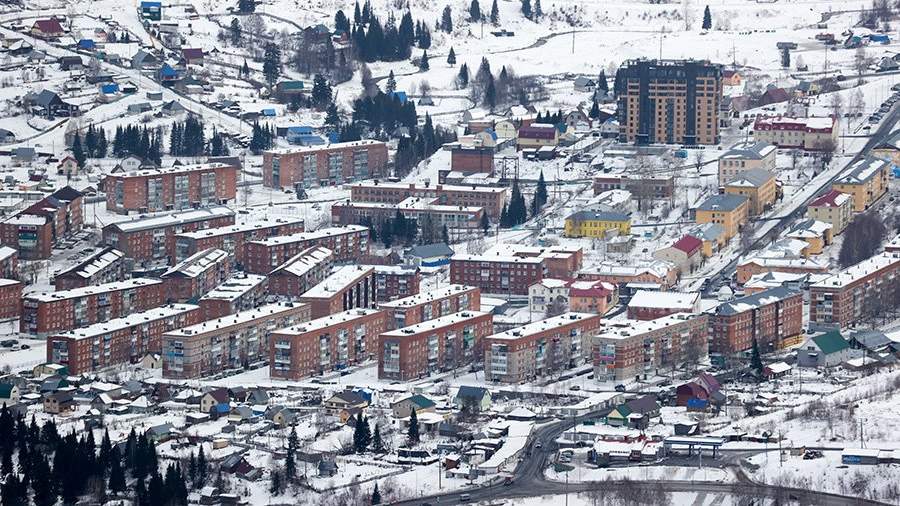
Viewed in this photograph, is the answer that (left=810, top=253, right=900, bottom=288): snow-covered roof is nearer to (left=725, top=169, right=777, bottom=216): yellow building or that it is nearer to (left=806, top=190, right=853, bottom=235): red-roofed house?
(left=806, top=190, right=853, bottom=235): red-roofed house

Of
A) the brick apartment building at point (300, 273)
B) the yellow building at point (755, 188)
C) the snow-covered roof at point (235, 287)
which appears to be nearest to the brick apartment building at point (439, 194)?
the yellow building at point (755, 188)

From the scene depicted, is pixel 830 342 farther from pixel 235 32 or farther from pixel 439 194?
pixel 235 32

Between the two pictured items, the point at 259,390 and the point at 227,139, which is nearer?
the point at 259,390

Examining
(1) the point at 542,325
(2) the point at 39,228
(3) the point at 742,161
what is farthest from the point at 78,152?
(1) the point at 542,325

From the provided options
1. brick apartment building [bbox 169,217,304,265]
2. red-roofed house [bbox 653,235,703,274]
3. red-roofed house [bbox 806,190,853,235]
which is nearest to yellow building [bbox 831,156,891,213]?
red-roofed house [bbox 806,190,853,235]

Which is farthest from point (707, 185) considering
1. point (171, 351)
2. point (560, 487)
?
point (560, 487)

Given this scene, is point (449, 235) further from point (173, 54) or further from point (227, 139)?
point (173, 54)
